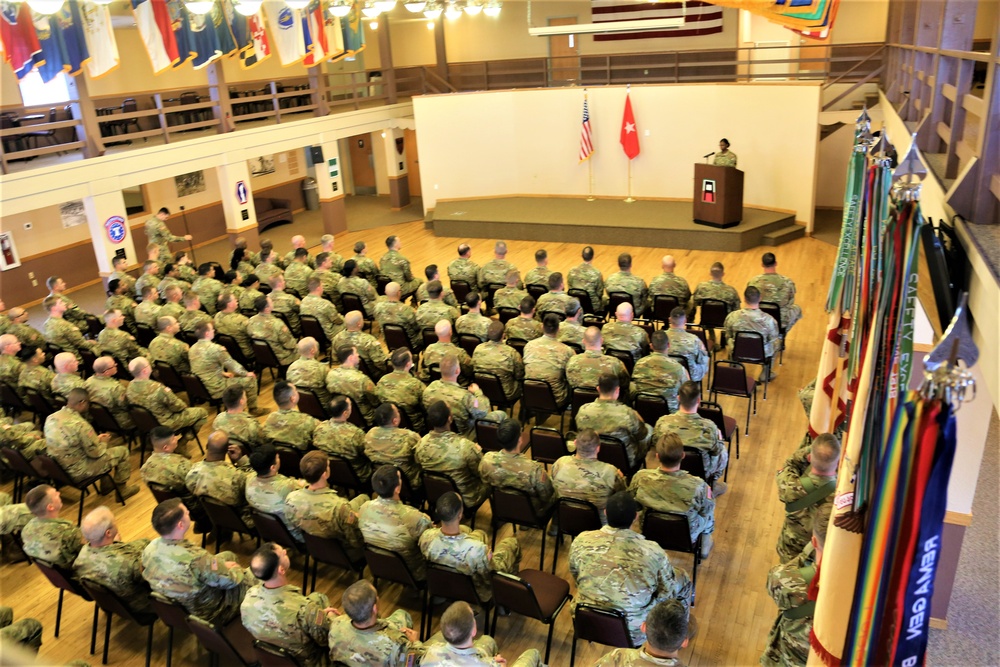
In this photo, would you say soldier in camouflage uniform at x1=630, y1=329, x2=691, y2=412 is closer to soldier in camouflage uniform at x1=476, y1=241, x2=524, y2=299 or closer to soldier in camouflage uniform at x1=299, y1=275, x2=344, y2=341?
soldier in camouflage uniform at x1=476, y1=241, x2=524, y2=299

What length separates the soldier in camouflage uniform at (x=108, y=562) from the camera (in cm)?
452

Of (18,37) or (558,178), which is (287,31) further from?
(558,178)

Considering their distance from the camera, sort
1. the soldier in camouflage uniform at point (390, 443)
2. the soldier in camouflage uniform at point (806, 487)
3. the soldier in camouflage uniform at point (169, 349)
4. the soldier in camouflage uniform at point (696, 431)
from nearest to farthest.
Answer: the soldier in camouflage uniform at point (806, 487) < the soldier in camouflage uniform at point (696, 431) < the soldier in camouflage uniform at point (390, 443) < the soldier in camouflage uniform at point (169, 349)

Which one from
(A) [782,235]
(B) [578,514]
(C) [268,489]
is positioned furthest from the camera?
Answer: (A) [782,235]

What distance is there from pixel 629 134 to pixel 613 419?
36.7ft

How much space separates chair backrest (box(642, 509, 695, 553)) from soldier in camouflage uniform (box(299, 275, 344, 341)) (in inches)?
203

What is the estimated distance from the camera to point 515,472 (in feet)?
16.6

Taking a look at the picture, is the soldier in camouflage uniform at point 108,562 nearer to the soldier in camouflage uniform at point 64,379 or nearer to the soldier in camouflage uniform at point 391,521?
the soldier in camouflage uniform at point 391,521

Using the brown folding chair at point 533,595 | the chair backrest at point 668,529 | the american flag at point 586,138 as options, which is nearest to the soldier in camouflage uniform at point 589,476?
the chair backrest at point 668,529

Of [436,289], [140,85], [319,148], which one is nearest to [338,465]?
[436,289]

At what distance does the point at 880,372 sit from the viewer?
3.08 meters

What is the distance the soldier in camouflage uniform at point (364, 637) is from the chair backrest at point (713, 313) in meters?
5.50

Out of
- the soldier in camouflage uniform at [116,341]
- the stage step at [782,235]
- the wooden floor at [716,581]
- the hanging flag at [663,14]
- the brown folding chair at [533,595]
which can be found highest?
the hanging flag at [663,14]

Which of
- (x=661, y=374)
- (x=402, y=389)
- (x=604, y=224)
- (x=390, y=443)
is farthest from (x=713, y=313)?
(x=604, y=224)
